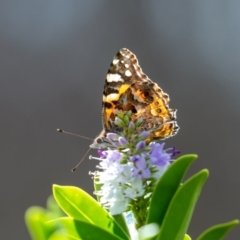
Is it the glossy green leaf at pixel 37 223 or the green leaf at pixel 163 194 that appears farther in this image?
the green leaf at pixel 163 194

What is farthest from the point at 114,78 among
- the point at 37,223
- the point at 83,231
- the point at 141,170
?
the point at 37,223

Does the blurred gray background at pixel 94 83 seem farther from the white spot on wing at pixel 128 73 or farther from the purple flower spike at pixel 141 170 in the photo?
the purple flower spike at pixel 141 170

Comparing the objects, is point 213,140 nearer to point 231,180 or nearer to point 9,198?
point 231,180

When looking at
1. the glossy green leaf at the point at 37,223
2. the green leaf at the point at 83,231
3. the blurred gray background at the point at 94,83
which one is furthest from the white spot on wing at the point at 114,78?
the blurred gray background at the point at 94,83

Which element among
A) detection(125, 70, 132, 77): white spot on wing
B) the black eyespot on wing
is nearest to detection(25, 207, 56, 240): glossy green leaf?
the black eyespot on wing

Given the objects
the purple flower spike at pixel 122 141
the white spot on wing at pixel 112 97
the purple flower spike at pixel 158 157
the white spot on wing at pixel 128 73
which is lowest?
the purple flower spike at pixel 158 157
